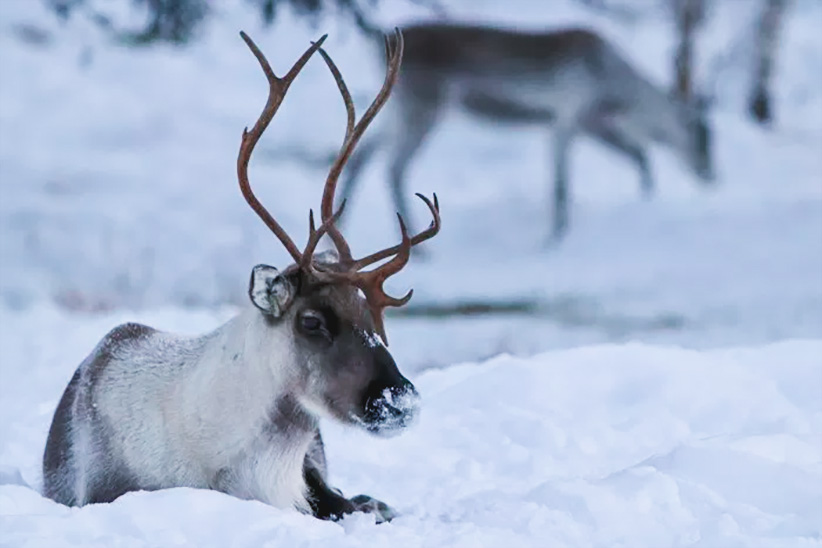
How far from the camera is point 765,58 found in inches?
652

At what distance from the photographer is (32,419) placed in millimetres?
5285

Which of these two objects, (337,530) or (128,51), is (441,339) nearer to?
(337,530)

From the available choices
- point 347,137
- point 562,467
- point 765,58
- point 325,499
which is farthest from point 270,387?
point 765,58

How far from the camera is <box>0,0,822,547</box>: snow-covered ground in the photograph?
144 inches

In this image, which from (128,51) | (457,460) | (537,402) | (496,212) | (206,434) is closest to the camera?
(206,434)

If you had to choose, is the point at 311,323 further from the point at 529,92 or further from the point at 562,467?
the point at 529,92

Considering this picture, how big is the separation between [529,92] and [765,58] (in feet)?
14.9

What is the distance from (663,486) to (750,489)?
237mm

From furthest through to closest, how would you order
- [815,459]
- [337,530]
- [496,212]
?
[496,212]
[815,459]
[337,530]

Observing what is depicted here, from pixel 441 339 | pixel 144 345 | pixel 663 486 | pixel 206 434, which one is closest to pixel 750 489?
pixel 663 486

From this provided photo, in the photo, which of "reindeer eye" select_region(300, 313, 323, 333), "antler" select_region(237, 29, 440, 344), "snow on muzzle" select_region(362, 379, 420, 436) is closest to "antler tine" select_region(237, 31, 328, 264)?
"antler" select_region(237, 29, 440, 344)

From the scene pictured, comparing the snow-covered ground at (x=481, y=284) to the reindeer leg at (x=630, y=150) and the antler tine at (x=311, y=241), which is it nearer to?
the reindeer leg at (x=630, y=150)

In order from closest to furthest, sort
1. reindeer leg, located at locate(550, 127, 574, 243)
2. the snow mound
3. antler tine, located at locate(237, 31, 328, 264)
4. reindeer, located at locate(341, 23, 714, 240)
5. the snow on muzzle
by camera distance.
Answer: the snow mound
the snow on muzzle
antler tine, located at locate(237, 31, 328, 264)
reindeer leg, located at locate(550, 127, 574, 243)
reindeer, located at locate(341, 23, 714, 240)

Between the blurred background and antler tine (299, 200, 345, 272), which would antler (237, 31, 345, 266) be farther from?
the blurred background
